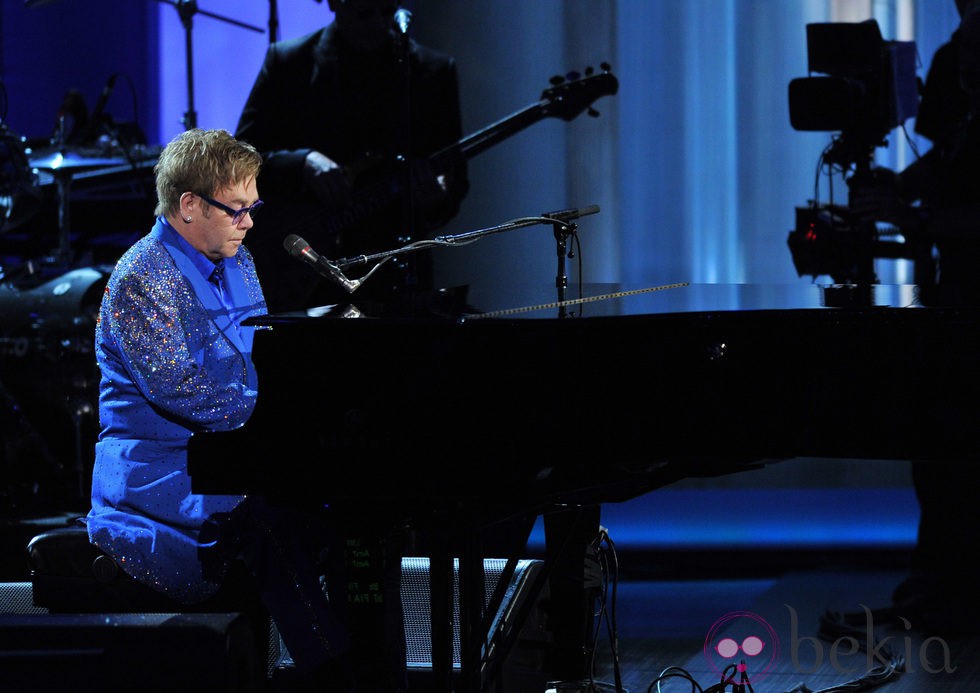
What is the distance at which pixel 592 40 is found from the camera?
536 centimetres

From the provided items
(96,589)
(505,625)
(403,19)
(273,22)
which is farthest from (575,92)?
(96,589)

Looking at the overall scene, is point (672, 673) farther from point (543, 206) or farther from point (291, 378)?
point (543, 206)

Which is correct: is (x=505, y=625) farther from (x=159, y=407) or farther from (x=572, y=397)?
(x=159, y=407)

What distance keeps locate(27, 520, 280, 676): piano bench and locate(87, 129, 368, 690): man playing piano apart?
0.02 m

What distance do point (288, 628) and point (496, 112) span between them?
10.3 feet

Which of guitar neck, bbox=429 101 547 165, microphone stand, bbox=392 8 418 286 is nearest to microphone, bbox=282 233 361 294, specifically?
microphone stand, bbox=392 8 418 286

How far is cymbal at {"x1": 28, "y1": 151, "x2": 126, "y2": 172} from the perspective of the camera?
215 inches

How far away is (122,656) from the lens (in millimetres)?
1813

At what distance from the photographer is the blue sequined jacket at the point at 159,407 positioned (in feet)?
8.46

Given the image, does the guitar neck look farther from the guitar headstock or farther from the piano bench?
the piano bench

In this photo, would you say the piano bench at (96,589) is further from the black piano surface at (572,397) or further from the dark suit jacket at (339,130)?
the dark suit jacket at (339,130)

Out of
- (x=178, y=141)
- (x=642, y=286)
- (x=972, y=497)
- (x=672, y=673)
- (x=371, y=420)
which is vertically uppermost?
(x=178, y=141)

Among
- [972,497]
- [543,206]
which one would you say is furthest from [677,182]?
[972,497]

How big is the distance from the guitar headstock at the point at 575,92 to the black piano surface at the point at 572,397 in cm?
201
